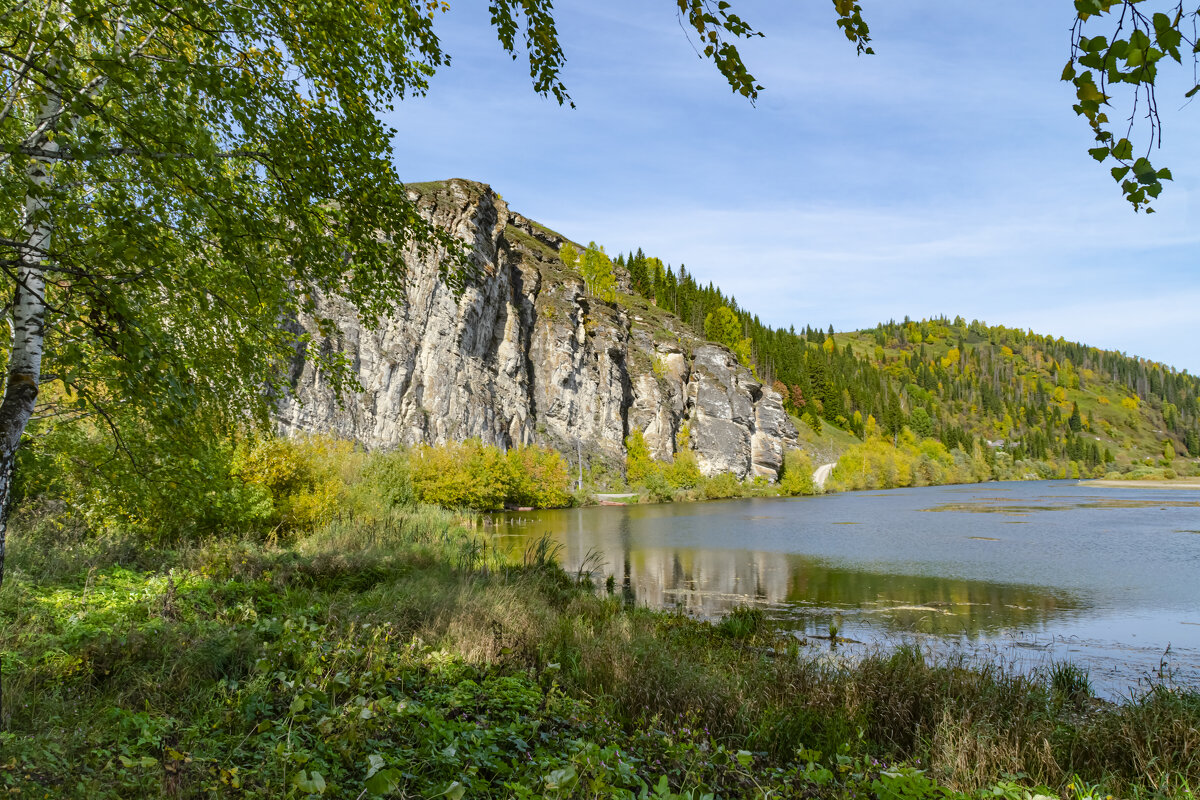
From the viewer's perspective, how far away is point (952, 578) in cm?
2023

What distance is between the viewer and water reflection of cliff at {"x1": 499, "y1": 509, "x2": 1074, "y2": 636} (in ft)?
47.6

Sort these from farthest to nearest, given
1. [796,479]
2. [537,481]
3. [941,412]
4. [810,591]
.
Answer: [941,412]
[796,479]
[537,481]
[810,591]

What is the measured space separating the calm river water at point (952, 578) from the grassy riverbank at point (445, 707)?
4639mm

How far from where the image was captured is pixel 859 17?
8.13 feet

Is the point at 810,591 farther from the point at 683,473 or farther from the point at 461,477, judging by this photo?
the point at 683,473

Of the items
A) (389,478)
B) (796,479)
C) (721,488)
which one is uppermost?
(389,478)

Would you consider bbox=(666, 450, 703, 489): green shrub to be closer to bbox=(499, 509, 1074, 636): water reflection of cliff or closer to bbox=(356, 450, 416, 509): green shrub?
bbox=(356, 450, 416, 509): green shrub

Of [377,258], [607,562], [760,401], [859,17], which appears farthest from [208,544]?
[760,401]

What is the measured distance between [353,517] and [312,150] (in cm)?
1410

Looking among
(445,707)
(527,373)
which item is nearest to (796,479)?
(527,373)

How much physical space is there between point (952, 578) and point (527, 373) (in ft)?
→ 191

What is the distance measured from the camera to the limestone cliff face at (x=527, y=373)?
55.6m

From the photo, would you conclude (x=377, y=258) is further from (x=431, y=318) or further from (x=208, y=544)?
(x=431, y=318)

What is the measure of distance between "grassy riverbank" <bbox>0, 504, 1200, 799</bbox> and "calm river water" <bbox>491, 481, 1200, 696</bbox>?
15.2 ft
